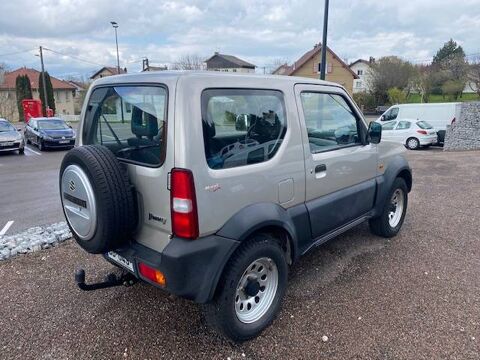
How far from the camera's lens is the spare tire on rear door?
7.27ft

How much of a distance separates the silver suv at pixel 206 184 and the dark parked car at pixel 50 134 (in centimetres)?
1356

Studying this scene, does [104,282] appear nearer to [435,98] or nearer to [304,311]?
[304,311]

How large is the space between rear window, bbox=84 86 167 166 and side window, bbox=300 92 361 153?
128 cm

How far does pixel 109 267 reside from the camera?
142 inches

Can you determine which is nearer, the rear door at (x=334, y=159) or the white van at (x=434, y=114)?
the rear door at (x=334, y=159)

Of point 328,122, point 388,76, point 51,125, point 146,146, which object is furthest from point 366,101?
point 146,146

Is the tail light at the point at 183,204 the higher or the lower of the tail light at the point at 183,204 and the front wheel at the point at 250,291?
the higher

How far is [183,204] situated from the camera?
2123 millimetres

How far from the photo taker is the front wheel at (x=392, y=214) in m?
4.15

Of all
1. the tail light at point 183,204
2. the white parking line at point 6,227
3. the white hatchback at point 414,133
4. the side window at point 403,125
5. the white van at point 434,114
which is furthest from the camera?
the white van at point 434,114

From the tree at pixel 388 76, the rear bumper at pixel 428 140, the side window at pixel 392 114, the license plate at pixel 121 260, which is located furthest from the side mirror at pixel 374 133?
the tree at pixel 388 76

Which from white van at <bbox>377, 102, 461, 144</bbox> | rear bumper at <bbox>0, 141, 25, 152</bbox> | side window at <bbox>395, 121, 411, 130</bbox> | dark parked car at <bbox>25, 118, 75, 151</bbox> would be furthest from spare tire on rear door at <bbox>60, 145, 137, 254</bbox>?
white van at <bbox>377, 102, 461, 144</bbox>

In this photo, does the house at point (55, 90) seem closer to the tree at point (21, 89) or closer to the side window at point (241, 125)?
the tree at point (21, 89)

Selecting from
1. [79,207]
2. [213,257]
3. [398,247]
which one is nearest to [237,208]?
[213,257]
